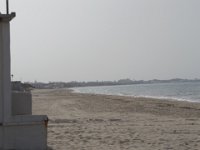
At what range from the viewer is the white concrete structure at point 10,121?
9.64 meters

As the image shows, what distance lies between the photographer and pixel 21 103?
10703 millimetres

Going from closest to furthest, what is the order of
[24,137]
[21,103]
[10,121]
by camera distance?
1. [10,121]
2. [24,137]
3. [21,103]

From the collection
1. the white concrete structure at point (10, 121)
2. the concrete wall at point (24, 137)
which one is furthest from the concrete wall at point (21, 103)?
the concrete wall at point (24, 137)

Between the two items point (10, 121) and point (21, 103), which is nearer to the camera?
point (10, 121)

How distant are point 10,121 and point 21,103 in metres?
0.99

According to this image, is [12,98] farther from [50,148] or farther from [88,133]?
[88,133]

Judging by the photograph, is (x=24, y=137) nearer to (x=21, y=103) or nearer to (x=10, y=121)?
(x=10, y=121)

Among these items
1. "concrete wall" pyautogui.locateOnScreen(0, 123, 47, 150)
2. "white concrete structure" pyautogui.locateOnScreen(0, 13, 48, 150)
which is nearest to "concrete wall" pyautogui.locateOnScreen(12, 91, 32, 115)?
"white concrete structure" pyautogui.locateOnScreen(0, 13, 48, 150)

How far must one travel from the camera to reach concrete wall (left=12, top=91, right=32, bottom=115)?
1063 cm

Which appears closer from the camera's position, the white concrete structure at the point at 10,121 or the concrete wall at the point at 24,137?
the white concrete structure at the point at 10,121

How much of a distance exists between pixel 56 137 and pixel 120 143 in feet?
6.75

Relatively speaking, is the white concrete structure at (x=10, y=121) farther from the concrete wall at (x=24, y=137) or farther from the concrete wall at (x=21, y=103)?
Result: the concrete wall at (x=21, y=103)

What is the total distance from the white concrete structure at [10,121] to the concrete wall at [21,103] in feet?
1.42

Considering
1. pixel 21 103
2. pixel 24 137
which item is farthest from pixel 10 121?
pixel 21 103
